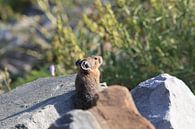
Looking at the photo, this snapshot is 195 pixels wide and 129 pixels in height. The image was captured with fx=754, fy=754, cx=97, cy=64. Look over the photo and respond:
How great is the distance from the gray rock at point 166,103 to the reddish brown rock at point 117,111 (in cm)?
26

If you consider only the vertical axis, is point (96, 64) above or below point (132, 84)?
above

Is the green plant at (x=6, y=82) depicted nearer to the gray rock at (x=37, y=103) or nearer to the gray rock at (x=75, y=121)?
the gray rock at (x=37, y=103)

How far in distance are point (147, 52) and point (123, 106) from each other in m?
2.09

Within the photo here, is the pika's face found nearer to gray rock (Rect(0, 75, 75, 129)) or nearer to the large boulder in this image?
gray rock (Rect(0, 75, 75, 129))

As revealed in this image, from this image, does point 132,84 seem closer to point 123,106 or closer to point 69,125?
point 123,106

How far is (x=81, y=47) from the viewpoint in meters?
5.27

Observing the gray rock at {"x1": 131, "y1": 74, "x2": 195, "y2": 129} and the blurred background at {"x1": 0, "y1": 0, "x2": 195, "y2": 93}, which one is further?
the blurred background at {"x1": 0, "y1": 0, "x2": 195, "y2": 93}

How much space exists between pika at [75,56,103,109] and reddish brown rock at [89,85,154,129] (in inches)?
9.2

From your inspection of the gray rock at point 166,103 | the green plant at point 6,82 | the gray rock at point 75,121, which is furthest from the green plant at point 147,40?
the gray rock at point 75,121

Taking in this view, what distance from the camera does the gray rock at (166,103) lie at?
293 cm

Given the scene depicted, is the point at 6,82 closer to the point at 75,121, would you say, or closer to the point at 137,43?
the point at 137,43

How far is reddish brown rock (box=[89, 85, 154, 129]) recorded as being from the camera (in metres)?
2.63

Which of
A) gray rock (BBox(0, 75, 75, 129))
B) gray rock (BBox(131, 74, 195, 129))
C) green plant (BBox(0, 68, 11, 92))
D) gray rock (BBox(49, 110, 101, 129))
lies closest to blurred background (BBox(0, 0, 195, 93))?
green plant (BBox(0, 68, 11, 92))

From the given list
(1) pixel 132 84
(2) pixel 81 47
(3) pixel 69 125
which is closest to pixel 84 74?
(3) pixel 69 125
